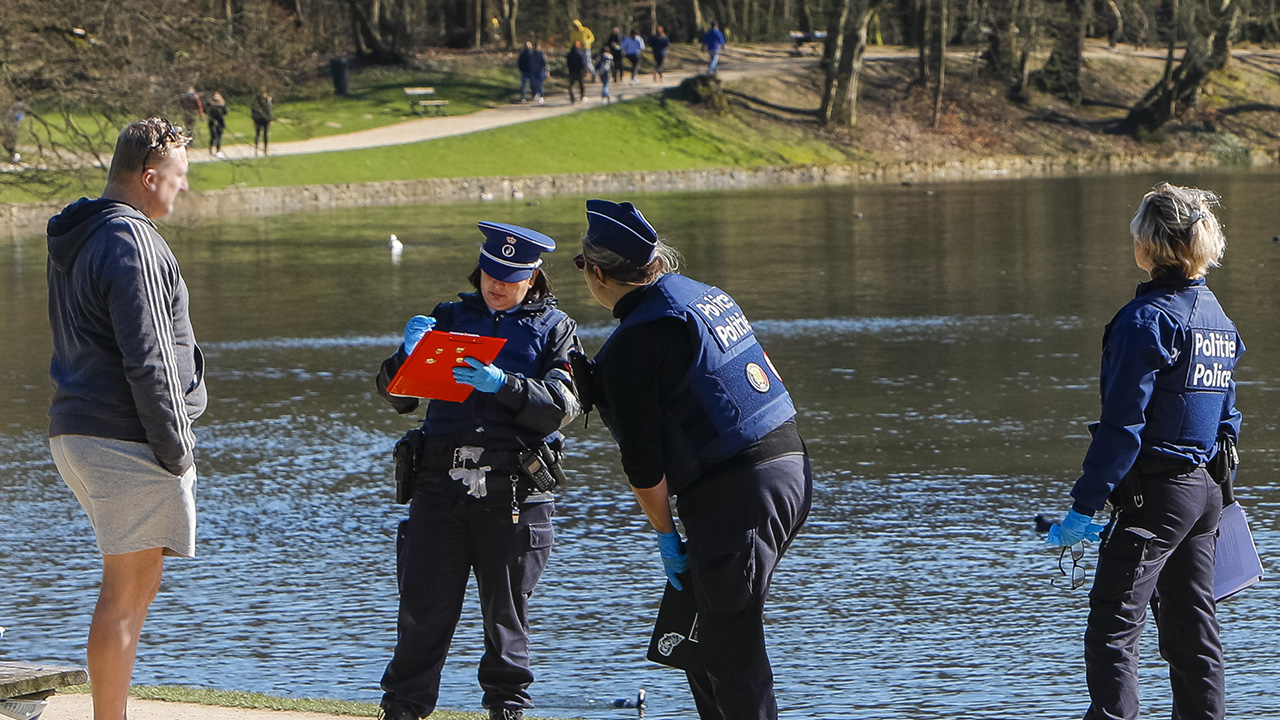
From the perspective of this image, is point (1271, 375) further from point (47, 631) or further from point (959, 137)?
point (959, 137)

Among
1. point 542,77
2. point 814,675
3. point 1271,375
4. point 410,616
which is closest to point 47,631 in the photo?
point 410,616

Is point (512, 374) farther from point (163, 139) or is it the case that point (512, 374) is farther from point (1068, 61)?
point (1068, 61)

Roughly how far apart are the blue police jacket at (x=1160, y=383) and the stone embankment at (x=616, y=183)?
23.6 m

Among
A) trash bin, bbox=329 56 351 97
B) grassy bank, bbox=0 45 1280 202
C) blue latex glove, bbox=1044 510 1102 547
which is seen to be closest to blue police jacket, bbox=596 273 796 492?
blue latex glove, bbox=1044 510 1102 547

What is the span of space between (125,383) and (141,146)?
69 cm

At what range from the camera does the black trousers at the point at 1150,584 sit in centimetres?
430

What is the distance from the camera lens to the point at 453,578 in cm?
497

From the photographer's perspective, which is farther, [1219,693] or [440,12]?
[440,12]

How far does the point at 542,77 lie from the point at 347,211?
14.9 meters

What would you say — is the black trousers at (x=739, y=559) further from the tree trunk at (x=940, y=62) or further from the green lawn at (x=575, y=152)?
the tree trunk at (x=940, y=62)

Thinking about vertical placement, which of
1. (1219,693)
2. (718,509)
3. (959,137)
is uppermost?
(718,509)

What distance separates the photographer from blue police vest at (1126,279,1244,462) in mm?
4301

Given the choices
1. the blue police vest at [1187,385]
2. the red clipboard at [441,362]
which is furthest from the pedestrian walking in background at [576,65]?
the blue police vest at [1187,385]

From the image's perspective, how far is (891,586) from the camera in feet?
23.8
